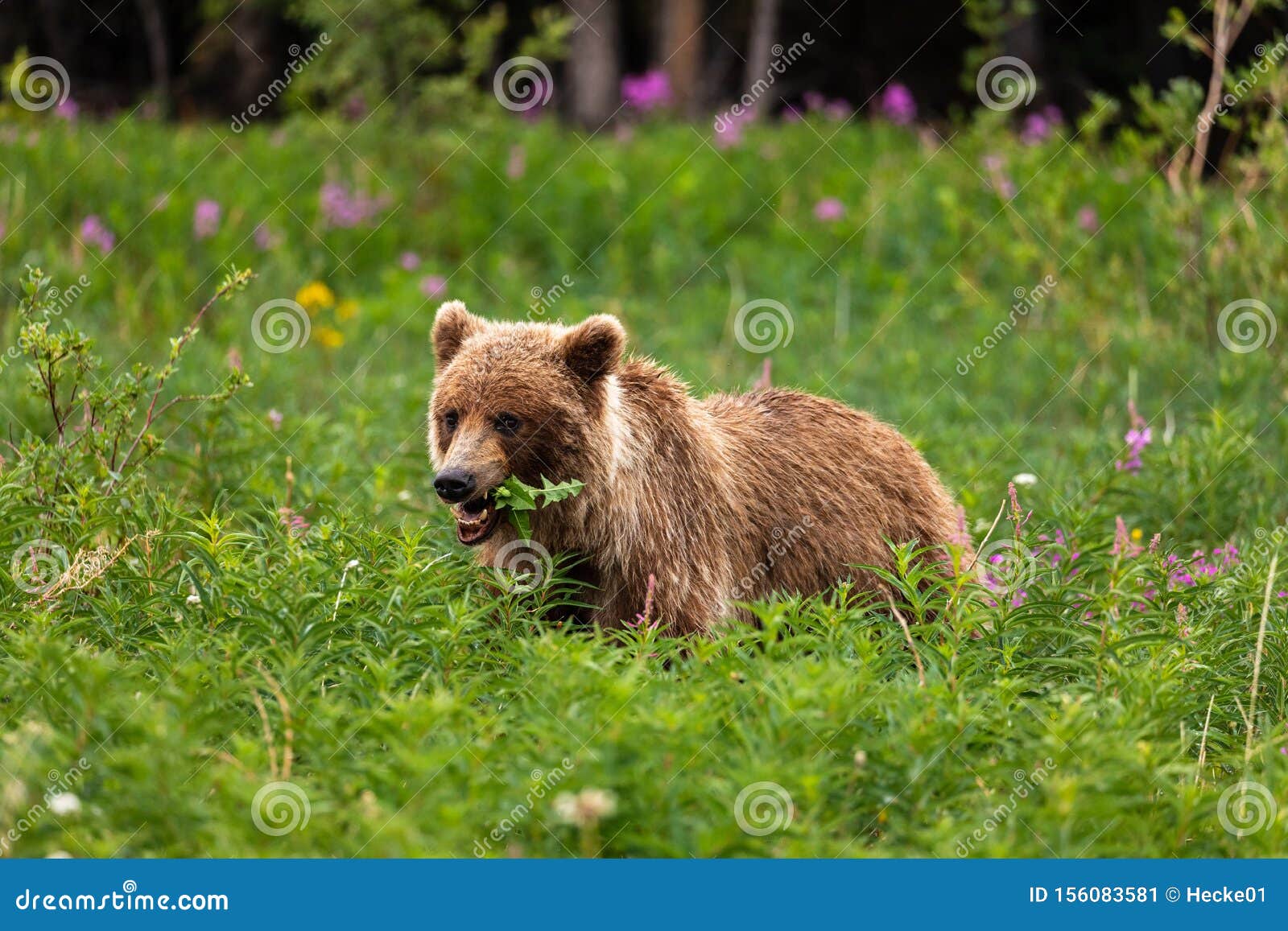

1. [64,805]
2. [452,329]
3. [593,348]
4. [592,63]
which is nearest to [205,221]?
[452,329]

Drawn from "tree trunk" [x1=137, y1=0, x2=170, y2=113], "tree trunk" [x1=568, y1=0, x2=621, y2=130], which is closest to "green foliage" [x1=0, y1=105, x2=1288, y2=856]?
"tree trunk" [x1=568, y1=0, x2=621, y2=130]

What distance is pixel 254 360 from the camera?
9227 mm

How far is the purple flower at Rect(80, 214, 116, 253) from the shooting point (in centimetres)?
1051

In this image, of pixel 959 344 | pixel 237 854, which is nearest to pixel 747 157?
pixel 959 344

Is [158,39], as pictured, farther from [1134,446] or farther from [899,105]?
[1134,446]

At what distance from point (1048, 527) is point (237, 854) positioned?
391 centimetres

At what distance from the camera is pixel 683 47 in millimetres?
20219

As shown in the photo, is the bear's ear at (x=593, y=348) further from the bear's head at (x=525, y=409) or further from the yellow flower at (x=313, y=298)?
the yellow flower at (x=313, y=298)

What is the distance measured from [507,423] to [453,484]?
43 cm

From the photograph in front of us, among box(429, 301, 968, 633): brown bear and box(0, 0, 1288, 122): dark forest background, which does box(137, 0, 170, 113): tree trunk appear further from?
box(429, 301, 968, 633): brown bear

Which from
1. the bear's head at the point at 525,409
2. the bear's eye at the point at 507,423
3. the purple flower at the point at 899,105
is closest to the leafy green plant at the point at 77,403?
the bear's head at the point at 525,409

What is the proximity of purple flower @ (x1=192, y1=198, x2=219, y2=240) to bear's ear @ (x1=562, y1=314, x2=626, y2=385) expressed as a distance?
274 inches

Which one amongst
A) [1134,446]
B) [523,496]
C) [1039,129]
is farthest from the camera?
[1039,129]

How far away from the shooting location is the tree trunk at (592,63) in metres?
19.9
